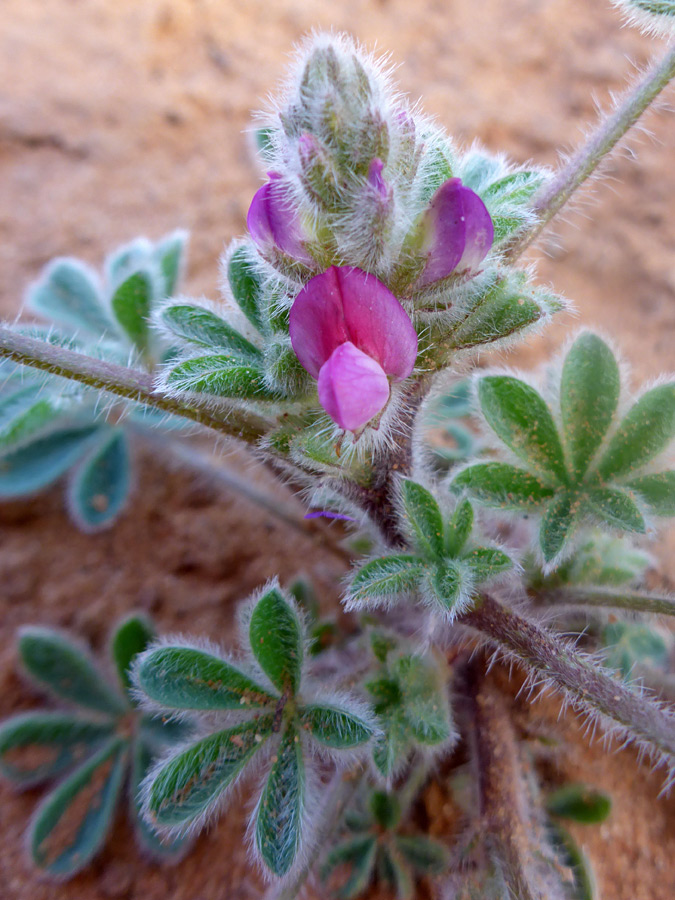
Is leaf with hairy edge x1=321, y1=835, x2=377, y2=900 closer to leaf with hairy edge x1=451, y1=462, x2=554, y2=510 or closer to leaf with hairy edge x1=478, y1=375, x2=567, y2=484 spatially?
leaf with hairy edge x1=451, y1=462, x2=554, y2=510

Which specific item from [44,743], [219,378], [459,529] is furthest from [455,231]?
[44,743]

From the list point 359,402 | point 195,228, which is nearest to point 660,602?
point 359,402

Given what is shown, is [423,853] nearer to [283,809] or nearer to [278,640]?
[283,809]

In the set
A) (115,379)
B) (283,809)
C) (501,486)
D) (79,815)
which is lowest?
(79,815)

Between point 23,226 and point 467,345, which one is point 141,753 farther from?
point 23,226

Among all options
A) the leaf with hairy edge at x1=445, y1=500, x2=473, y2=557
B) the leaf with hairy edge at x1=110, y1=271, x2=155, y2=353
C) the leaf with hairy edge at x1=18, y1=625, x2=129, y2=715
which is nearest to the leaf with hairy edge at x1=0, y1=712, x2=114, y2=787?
the leaf with hairy edge at x1=18, y1=625, x2=129, y2=715

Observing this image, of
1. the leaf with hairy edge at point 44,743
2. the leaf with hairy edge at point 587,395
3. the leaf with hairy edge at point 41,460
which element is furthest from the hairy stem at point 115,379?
the leaf with hairy edge at point 44,743
